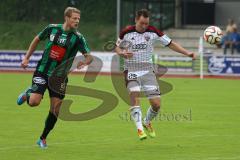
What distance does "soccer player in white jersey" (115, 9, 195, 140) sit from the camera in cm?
1292

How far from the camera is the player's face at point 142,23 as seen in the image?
1276 cm

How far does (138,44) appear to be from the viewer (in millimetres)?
13086

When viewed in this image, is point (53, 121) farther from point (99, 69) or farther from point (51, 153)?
point (99, 69)

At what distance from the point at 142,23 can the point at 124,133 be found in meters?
2.65

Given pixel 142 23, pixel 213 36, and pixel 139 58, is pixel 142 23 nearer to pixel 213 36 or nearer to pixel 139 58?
pixel 139 58

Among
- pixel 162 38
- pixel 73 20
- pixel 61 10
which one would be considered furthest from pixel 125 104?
pixel 61 10

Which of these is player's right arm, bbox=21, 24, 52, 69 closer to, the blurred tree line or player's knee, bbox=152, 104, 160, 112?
player's knee, bbox=152, 104, 160, 112

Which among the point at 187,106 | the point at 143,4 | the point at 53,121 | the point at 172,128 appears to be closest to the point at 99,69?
the point at 143,4

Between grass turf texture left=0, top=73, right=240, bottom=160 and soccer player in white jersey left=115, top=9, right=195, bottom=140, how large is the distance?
2.56 ft

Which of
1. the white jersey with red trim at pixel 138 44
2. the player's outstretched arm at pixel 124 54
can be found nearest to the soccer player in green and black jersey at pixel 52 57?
the player's outstretched arm at pixel 124 54

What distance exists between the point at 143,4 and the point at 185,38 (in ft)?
12.9

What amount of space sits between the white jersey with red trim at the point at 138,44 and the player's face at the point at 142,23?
0.10m

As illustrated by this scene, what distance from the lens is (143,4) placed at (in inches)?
1762

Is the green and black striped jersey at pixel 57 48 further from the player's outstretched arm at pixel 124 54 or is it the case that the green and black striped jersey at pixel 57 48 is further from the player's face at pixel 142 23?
the player's face at pixel 142 23
